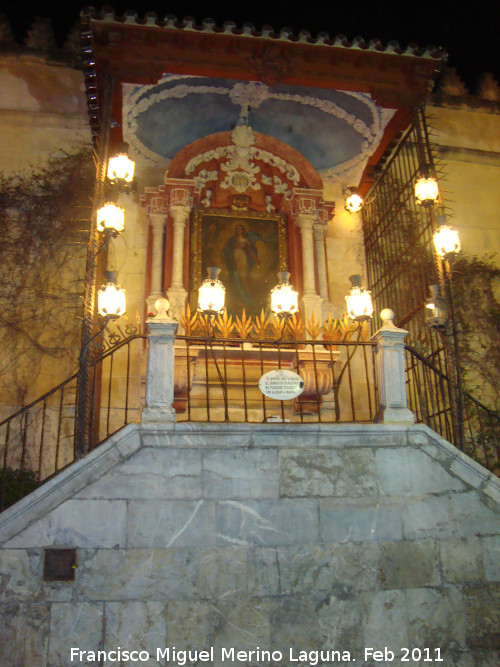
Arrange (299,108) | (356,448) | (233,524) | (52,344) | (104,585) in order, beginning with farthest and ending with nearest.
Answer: (299,108) < (52,344) < (356,448) < (233,524) < (104,585)

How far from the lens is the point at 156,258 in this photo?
9.37 metres

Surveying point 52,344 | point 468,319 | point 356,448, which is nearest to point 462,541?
point 356,448

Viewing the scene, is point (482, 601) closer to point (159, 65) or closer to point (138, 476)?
point (138, 476)

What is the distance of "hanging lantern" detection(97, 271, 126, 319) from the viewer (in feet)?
25.2

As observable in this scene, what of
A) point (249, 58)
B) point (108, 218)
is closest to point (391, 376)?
point (108, 218)

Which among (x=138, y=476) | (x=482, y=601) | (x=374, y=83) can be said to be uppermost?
(x=374, y=83)

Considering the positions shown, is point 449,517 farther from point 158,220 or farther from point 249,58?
point 249,58

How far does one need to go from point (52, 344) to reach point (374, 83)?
6144 mm

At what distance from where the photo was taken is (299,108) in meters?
9.53

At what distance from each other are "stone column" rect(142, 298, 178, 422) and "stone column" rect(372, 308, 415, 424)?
221 centimetres

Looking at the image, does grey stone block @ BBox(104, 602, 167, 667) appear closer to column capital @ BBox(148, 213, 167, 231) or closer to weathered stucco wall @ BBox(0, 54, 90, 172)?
column capital @ BBox(148, 213, 167, 231)

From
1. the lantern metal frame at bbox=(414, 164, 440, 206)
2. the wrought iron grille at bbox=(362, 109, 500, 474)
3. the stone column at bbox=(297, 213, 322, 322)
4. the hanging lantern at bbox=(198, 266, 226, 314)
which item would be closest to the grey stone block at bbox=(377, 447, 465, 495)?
the wrought iron grille at bbox=(362, 109, 500, 474)

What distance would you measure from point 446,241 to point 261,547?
14.8 feet

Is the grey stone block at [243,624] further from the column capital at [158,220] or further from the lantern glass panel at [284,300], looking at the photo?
the column capital at [158,220]
